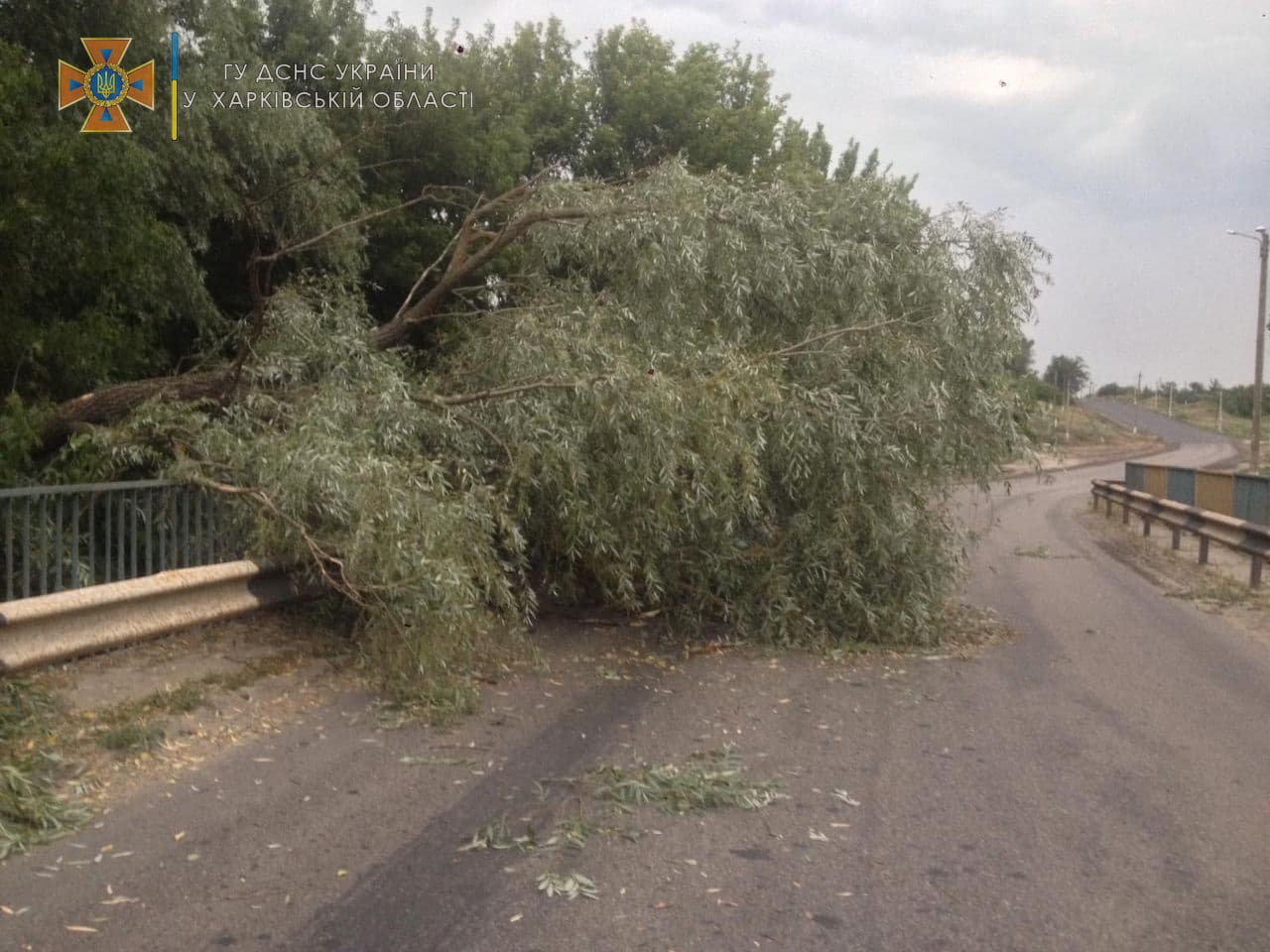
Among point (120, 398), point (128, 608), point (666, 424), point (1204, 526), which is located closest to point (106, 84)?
point (120, 398)

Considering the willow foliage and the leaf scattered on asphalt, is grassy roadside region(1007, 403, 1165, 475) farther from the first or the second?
the leaf scattered on asphalt

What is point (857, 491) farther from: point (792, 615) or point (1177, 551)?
point (1177, 551)

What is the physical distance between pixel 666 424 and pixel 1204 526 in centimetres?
1080

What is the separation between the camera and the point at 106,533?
23.7 ft

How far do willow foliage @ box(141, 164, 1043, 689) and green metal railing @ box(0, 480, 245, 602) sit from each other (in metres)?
0.34

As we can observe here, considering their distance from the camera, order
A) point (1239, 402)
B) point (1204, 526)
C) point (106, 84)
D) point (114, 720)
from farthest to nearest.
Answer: point (1239, 402)
point (1204, 526)
point (106, 84)
point (114, 720)

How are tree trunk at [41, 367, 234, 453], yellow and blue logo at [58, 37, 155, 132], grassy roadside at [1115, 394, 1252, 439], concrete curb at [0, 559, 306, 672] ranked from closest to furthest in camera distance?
concrete curb at [0, 559, 306, 672] < tree trunk at [41, 367, 234, 453] < yellow and blue logo at [58, 37, 155, 132] < grassy roadside at [1115, 394, 1252, 439]

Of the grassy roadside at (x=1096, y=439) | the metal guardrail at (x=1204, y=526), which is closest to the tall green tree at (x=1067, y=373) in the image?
the grassy roadside at (x=1096, y=439)

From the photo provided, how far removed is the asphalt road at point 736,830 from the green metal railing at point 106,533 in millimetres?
1611

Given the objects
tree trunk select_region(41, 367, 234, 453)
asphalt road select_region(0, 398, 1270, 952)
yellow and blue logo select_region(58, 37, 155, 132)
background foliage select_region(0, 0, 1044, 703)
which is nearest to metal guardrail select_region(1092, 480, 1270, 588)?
background foliage select_region(0, 0, 1044, 703)

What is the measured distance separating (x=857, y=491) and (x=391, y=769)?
4.83 meters

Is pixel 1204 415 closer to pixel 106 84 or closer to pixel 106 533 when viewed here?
pixel 106 84

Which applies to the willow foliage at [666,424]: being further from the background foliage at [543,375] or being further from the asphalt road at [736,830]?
the asphalt road at [736,830]

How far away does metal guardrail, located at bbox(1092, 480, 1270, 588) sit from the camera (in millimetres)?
14141
